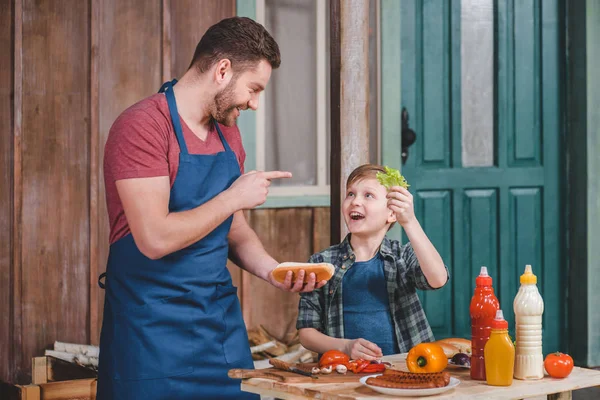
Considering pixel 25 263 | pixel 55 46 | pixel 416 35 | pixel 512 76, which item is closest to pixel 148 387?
pixel 25 263

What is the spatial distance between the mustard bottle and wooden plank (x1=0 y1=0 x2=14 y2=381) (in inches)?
117

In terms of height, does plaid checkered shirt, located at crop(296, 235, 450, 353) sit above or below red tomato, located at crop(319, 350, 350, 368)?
above

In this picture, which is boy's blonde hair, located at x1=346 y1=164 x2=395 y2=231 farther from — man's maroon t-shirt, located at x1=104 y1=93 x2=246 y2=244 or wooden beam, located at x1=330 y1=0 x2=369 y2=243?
man's maroon t-shirt, located at x1=104 y1=93 x2=246 y2=244

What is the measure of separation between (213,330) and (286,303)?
2570 mm

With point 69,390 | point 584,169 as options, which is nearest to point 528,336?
point 69,390

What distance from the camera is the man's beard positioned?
293 cm

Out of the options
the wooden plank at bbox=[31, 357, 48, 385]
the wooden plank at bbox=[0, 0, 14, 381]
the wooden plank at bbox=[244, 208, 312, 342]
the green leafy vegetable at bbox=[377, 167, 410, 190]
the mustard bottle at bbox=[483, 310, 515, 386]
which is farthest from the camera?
the wooden plank at bbox=[244, 208, 312, 342]

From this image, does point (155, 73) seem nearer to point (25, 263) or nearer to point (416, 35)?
point (25, 263)

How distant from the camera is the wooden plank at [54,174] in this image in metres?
4.78

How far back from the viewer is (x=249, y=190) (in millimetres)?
2832

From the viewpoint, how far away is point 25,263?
15.7ft

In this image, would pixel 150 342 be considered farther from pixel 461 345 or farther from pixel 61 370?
pixel 61 370

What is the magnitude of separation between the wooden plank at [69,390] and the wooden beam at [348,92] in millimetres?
1423

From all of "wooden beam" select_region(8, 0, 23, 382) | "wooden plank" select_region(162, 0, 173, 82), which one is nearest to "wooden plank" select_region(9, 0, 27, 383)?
"wooden beam" select_region(8, 0, 23, 382)
